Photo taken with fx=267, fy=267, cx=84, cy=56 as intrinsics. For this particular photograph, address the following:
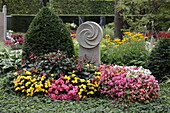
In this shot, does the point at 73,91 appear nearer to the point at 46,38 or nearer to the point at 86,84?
the point at 86,84

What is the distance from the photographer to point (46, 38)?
638 centimetres

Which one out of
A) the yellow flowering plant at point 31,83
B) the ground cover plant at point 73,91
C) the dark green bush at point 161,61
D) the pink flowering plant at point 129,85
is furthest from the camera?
the dark green bush at point 161,61

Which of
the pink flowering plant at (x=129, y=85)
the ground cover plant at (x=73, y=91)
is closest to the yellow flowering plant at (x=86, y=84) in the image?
the ground cover plant at (x=73, y=91)

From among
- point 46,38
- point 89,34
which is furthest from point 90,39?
point 46,38

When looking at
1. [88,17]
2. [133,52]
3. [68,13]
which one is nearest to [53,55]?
[133,52]

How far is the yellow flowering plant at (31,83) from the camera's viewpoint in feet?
17.4

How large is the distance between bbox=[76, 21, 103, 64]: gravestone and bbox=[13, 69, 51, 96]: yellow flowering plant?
1468 millimetres

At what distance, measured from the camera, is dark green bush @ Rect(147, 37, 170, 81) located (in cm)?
658

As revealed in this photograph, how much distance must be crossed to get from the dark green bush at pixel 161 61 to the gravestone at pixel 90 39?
56.0 inches

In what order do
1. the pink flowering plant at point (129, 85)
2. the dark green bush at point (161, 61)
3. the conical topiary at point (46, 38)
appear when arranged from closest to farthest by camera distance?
the pink flowering plant at point (129, 85) < the conical topiary at point (46, 38) < the dark green bush at point (161, 61)

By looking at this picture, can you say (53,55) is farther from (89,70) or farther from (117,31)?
(117,31)

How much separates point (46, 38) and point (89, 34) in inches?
40.9

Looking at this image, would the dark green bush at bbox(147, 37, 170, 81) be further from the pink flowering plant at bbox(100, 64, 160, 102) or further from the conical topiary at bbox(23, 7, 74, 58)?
the conical topiary at bbox(23, 7, 74, 58)

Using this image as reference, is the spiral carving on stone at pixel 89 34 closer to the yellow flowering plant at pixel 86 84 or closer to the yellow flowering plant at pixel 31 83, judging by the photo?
the yellow flowering plant at pixel 86 84
